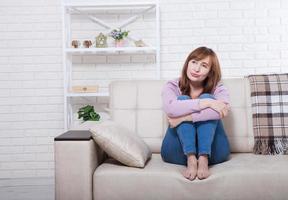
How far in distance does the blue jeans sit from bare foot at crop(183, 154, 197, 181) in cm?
3

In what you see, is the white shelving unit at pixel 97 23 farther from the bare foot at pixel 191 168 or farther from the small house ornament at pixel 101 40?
the bare foot at pixel 191 168

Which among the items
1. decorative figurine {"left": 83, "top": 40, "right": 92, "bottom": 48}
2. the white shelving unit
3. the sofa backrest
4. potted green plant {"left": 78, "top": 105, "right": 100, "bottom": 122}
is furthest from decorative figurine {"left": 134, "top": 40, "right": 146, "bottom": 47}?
the sofa backrest

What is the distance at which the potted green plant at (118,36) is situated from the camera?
126 inches

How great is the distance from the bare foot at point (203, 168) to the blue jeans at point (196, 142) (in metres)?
0.03

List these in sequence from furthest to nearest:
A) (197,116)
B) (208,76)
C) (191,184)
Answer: (208,76)
(197,116)
(191,184)

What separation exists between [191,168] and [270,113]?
2.51 ft

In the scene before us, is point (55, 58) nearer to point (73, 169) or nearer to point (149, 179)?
point (73, 169)

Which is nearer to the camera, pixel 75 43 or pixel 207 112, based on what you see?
pixel 207 112

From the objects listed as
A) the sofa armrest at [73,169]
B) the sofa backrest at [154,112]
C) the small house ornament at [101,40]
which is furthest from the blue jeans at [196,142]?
the small house ornament at [101,40]

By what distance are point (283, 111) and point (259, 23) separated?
1.21 m

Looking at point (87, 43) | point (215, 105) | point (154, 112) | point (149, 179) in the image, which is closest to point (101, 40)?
point (87, 43)

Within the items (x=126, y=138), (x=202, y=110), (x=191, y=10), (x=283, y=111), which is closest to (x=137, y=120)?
(x=126, y=138)

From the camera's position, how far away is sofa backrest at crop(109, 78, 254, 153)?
242 cm

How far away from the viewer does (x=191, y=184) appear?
1888mm
